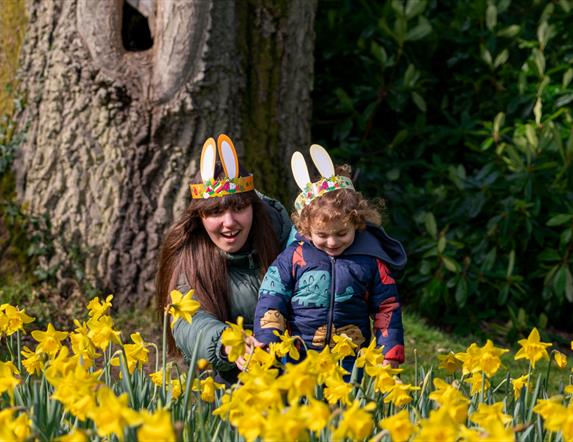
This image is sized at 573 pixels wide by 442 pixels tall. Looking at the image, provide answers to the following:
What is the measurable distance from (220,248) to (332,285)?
0.51 m

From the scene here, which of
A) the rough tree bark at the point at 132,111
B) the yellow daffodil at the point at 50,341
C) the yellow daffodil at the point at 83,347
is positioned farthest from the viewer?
the rough tree bark at the point at 132,111

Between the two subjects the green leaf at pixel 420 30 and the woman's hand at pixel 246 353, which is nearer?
the woman's hand at pixel 246 353

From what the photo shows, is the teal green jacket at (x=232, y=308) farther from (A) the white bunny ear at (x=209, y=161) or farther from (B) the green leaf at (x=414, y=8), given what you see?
(B) the green leaf at (x=414, y=8)

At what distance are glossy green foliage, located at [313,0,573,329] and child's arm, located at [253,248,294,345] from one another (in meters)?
2.51

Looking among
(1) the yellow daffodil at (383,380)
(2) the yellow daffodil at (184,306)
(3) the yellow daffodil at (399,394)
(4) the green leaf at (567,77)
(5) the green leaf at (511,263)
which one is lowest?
(5) the green leaf at (511,263)

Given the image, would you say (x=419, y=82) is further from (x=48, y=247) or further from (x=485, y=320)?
(x=48, y=247)

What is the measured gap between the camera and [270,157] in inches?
195

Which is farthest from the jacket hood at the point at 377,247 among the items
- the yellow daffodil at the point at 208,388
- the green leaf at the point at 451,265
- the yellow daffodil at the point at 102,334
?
the green leaf at the point at 451,265

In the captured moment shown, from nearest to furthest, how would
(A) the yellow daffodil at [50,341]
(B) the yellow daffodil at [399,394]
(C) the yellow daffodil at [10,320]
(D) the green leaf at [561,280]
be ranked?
(B) the yellow daffodil at [399,394] < (A) the yellow daffodil at [50,341] < (C) the yellow daffodil at [10,320] < (D) the green leaf at [561,280]

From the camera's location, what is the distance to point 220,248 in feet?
11.1

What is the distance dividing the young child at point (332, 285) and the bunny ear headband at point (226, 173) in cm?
31

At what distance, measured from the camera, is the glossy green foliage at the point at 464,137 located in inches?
220

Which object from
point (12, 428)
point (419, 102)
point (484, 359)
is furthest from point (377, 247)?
point (419, 102)

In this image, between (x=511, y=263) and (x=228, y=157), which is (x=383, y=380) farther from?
(x=511, y=263)
